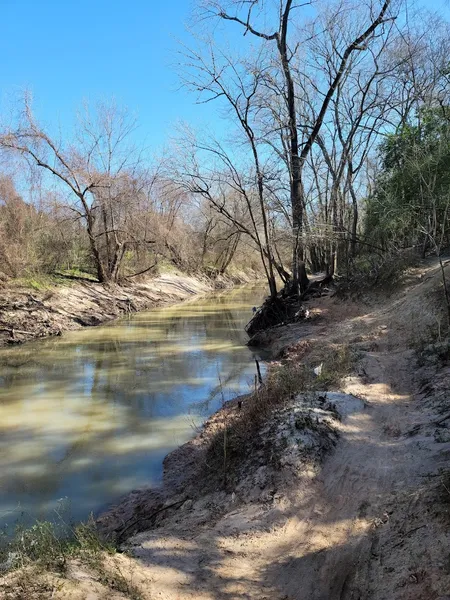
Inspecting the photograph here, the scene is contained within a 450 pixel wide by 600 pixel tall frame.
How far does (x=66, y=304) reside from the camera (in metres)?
20.8

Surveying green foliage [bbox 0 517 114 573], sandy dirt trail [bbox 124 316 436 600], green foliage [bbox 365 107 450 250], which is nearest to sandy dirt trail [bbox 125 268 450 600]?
sandy dirt trail [bbox 124 316 436 600]

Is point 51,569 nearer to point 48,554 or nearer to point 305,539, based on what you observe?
point 48,554

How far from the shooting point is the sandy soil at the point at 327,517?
338cm

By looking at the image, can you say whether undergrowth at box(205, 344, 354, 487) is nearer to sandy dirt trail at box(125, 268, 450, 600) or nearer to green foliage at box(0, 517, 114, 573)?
sandy dirt trail at box(125, 268, 450, 600)

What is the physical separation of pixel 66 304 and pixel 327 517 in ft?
60.8

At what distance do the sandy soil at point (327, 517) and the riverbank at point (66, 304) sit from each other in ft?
41.5

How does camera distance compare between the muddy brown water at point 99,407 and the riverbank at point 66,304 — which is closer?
the muddy brown water at point 99,407

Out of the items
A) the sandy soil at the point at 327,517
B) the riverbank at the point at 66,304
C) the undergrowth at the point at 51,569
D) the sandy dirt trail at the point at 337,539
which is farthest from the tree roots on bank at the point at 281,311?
the undergrowth at the point at 51,569

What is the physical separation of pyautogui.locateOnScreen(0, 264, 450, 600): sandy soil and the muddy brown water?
1006 millimetres

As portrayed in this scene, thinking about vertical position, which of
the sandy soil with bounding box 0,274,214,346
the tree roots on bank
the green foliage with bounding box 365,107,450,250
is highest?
the green foliage with bounding box 365,107,450,250

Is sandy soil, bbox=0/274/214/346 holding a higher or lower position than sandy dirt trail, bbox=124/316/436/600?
higher

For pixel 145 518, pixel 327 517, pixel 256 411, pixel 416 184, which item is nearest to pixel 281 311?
pixel 416 184

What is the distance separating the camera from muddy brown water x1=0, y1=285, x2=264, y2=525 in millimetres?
6477

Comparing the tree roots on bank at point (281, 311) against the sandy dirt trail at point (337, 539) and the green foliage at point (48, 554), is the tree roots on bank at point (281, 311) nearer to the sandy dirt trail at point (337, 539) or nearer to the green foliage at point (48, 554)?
the sandy dirt trail at point (337, 539)
